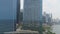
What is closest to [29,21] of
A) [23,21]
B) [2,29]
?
[23,21]

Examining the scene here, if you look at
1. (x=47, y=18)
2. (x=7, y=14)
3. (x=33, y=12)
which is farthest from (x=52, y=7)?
(x=7, y=14)

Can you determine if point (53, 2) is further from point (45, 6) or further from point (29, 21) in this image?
point (29, 21)

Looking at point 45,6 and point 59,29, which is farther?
point 45,6

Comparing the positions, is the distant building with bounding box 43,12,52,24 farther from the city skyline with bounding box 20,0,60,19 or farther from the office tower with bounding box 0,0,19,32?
the office tower with bounding box 0,0,19,32

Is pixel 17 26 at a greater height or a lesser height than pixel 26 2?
lesser

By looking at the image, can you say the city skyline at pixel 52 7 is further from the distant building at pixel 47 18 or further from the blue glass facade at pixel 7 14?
the blue glass facade at pixel 7 14

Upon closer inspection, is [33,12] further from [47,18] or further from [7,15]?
[7,15]
